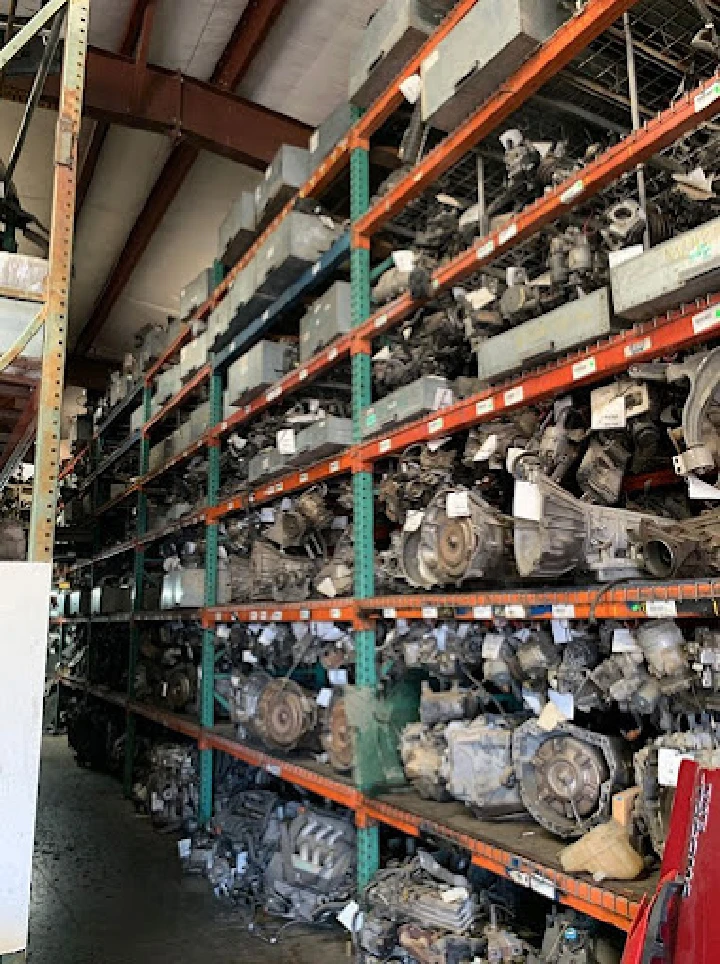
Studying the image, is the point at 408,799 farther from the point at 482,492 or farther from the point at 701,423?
the point at 701,423

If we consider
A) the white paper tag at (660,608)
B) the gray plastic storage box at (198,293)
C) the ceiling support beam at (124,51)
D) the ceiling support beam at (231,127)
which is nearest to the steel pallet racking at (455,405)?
the white paper tag at (660,608)

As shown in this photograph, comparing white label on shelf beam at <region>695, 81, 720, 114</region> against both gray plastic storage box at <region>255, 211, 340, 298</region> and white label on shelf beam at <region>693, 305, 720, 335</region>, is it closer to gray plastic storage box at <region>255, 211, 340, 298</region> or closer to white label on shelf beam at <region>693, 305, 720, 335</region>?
white label on shelf beam at <region>693, 305, 720, 335</region>

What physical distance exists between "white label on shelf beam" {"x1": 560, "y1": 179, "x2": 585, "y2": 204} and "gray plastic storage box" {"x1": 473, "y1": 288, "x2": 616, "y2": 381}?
1.21 ft

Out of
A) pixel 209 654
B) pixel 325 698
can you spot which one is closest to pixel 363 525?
pixel 325 698

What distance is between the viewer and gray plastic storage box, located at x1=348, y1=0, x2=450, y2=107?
3.42 m

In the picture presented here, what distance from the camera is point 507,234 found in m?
2.94

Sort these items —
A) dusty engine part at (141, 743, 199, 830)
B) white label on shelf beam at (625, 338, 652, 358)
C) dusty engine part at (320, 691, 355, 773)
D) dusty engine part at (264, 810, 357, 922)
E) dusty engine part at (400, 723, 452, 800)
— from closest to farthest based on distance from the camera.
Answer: white label on shelf beam at (625, 338, 652, 358), dusty engine part at (400, 723, 452, 800), dusty engine part at (320, 691, 355, 773), dusty engine part at (264, 810, 357, 922), dusty engine part at (141, 743, 199, 830)

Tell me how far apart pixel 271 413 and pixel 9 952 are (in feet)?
12.2

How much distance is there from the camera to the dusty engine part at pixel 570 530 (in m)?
2.51

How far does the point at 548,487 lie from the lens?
2564 mm

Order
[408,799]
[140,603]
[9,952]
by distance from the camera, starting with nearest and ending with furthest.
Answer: [9,952] < [408,799] < [140,603]

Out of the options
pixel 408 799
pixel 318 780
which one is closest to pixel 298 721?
pixel 318 780

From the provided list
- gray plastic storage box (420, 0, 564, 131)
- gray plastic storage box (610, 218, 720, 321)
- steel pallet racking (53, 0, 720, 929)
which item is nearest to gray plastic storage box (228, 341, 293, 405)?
steel pallet racking (53, 0, 720, 929)

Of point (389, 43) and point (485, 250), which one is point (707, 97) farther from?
point (389, 43)
